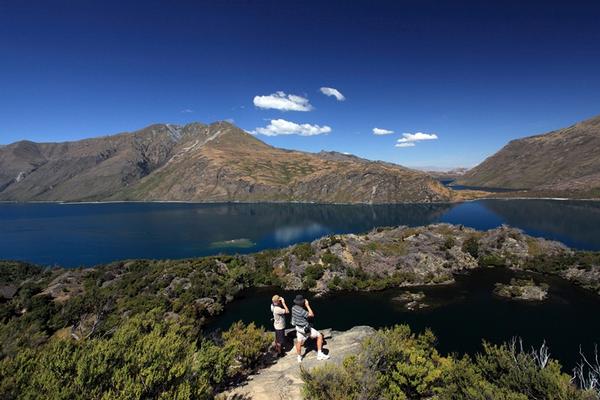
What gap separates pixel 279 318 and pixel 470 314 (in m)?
53.7

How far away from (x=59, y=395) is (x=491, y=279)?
288 ft

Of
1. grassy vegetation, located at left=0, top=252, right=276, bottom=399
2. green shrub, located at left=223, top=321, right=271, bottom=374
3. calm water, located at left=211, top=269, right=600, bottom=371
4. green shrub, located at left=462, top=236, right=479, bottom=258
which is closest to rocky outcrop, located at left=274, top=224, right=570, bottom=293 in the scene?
green shrub, located at left=462, top=236, right=479, bottom=258

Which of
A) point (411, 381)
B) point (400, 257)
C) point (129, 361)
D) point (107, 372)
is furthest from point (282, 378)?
point (400, 257)

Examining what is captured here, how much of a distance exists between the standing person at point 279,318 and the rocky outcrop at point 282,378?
0.71 metres

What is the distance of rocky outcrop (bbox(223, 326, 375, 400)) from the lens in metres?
15.6

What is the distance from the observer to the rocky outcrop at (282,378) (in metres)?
15.6

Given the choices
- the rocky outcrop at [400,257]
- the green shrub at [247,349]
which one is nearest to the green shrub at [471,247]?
the rocky outcrop at [400,257]

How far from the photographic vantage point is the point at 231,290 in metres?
72.9

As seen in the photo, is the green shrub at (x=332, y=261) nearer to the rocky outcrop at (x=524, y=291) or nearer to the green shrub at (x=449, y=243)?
the green shrub at (x=449, y=243)

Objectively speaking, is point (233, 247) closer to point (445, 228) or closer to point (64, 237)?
point (445, 228)

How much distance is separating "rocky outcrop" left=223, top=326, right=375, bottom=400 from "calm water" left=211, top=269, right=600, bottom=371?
114 ft

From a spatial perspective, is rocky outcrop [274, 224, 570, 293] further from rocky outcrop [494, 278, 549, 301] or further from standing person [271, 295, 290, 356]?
standing person [271, 295, 290, 356]

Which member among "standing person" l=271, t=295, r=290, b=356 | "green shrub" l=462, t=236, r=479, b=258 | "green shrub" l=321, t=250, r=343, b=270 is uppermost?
"standing person" l=271, t=295, r=290, b=356

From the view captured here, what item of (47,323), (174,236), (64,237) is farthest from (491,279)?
(64,237)
